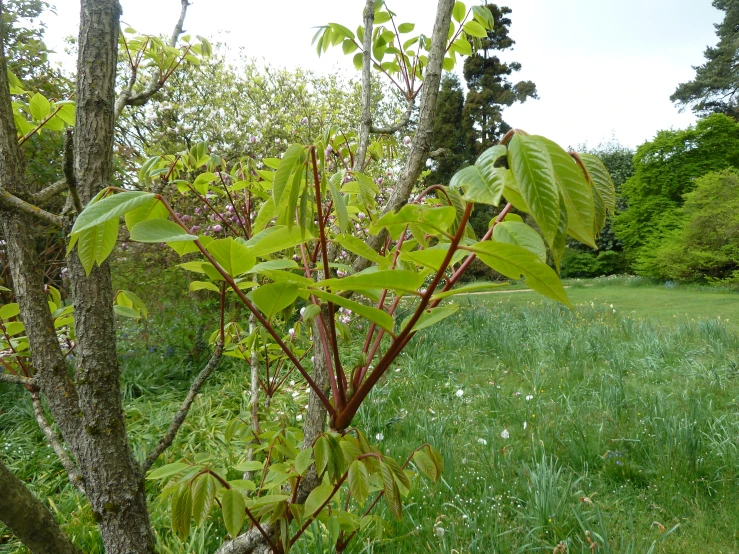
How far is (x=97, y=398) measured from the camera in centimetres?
71

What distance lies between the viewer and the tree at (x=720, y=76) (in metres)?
19.7

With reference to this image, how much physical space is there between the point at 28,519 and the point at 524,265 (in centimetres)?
72

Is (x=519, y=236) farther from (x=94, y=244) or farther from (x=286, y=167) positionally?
(x=94, y=244)

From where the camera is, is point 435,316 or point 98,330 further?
point 98,330

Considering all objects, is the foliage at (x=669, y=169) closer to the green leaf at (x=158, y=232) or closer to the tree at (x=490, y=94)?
the tree at (x=490, y=94)

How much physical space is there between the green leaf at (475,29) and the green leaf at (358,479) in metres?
1.04

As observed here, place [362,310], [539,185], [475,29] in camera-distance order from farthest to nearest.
A: [475,29] → [362,310] → [539,185]

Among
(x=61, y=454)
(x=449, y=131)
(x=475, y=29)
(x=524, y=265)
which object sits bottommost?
(x=61, y=454)

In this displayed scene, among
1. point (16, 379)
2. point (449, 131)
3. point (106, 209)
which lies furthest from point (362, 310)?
point (449, 131)

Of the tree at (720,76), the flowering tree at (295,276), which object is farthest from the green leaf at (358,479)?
the tree at (720,76)

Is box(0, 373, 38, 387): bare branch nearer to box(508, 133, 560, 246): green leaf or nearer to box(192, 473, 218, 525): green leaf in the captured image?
box(192, 473, 218, 525): green leaf

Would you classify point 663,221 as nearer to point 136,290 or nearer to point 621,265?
point 621,265

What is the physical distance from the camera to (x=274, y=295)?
587 mm

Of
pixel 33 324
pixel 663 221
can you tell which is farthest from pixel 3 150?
pixel 663 221
